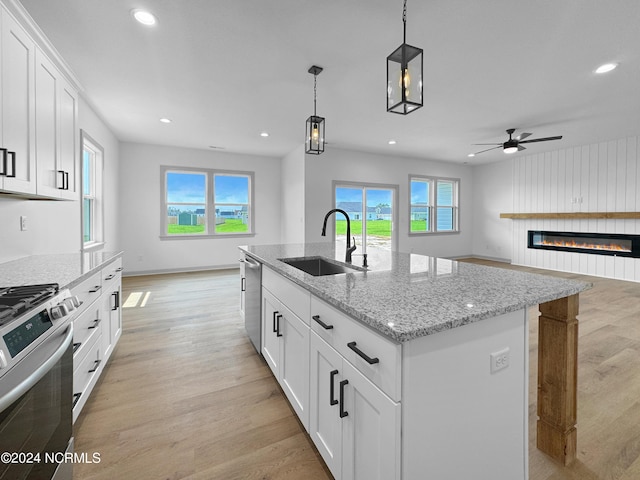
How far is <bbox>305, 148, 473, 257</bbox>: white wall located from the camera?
6.38 meters

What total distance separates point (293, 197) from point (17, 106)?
16.8ft

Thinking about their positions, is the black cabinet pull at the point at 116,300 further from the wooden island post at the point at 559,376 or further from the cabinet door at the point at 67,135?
the wooden island post at the point at 559,376

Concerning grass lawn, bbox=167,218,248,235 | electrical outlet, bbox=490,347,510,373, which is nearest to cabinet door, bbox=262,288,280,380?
electrical outlet, bbox=490,347,510,373

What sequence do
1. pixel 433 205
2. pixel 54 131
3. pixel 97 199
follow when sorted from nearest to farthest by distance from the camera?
pixel 54 131 < pixel 97 199 < pixel 433 205

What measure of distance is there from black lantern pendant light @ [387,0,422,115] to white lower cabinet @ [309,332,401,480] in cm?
129

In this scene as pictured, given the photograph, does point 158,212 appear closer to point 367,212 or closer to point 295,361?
point 367,212

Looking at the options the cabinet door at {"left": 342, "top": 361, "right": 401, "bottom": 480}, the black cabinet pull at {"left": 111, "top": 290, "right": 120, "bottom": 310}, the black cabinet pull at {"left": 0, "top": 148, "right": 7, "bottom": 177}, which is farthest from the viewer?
the black cabinet pull at {"left": 111, "top": 290, "right": 120, "bottom": 310}

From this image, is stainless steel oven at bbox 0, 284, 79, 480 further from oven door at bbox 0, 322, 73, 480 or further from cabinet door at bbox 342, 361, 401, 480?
cabinet door at bbox 342, 361, 401, 480

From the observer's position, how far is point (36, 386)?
93 centimetres

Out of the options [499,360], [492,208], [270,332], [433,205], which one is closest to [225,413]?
[270,332]

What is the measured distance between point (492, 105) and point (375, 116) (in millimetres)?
1599

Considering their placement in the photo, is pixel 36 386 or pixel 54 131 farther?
pixel 54 131

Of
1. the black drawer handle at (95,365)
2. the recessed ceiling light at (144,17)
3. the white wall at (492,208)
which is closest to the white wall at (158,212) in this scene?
the recessed ceiling light at (144,17)

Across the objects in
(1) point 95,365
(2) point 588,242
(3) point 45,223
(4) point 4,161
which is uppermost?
(4) point 4,161
